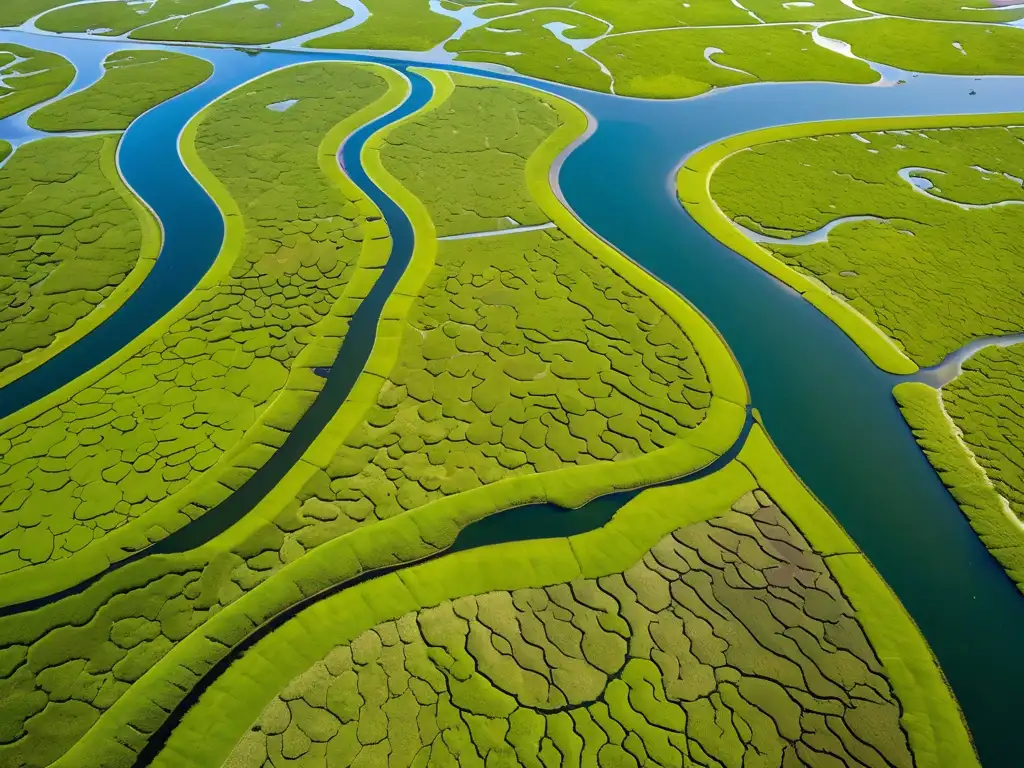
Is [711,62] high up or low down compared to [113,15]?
up

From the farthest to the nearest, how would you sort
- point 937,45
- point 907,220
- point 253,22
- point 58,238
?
point 253,22, point 937,45, point 907,220, point 58,238

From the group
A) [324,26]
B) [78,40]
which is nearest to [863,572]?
[324,26]

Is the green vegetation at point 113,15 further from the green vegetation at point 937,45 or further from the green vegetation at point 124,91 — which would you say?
the green vegetation at point 937,45

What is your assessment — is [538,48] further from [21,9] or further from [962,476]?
[21,9]

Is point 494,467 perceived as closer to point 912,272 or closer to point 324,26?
point 912,272

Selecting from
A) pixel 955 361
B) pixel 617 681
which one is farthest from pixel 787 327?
pixel 617 681

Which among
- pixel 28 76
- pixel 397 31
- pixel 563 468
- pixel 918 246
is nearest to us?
pixel 563 468

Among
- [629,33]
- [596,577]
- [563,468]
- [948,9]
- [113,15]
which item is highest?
[948,9]
